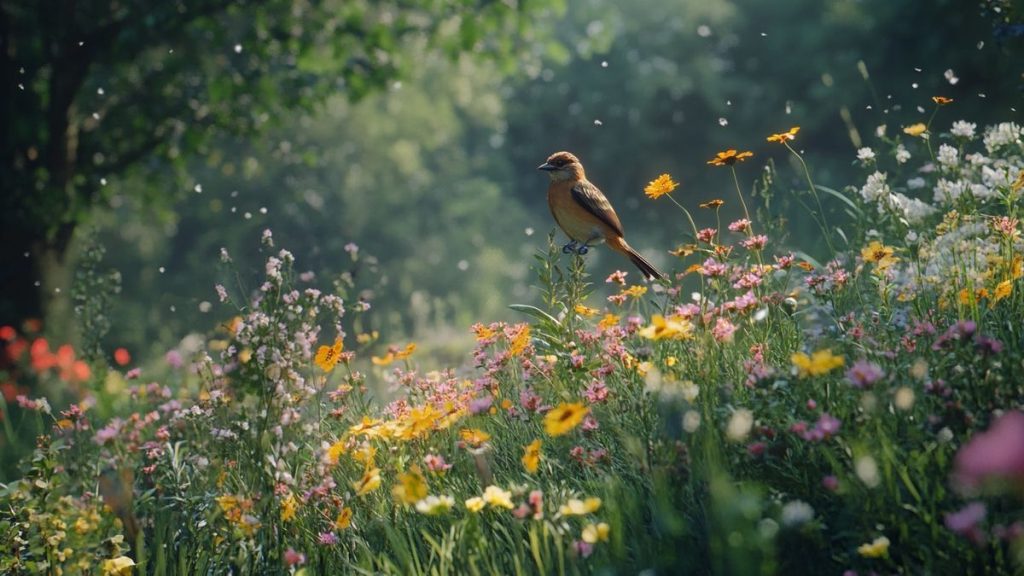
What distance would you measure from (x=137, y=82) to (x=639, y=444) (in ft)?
29.2

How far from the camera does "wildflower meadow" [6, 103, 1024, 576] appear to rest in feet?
8.21

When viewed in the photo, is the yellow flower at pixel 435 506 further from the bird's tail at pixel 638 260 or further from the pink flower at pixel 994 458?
the bird's tail at pixel 638 260

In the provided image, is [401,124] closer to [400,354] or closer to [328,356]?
[400,354]

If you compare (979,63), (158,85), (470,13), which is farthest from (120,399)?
(979,63)

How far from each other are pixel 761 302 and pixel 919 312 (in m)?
0.58

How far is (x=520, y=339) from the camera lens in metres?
3.65

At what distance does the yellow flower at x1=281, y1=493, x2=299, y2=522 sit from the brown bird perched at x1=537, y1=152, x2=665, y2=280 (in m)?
1.95

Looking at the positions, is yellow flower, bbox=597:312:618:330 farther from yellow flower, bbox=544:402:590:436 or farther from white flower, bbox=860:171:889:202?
white flower, bbox=860:171:889:202

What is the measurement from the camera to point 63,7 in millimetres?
8617

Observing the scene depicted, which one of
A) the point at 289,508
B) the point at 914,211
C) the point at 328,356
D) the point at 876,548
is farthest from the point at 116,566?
the point at 914,211

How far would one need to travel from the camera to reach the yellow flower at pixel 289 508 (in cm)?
336

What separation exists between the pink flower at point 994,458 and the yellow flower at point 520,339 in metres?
1.64

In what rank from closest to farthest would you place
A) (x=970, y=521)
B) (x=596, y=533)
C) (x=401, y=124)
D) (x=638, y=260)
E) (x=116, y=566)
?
(x=970, y=521) → (x=596, y=533) → (x=116, y=566) → (x=638, y=260) → (x=401, y=124)

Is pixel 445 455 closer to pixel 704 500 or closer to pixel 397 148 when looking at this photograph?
pixel 704 500
